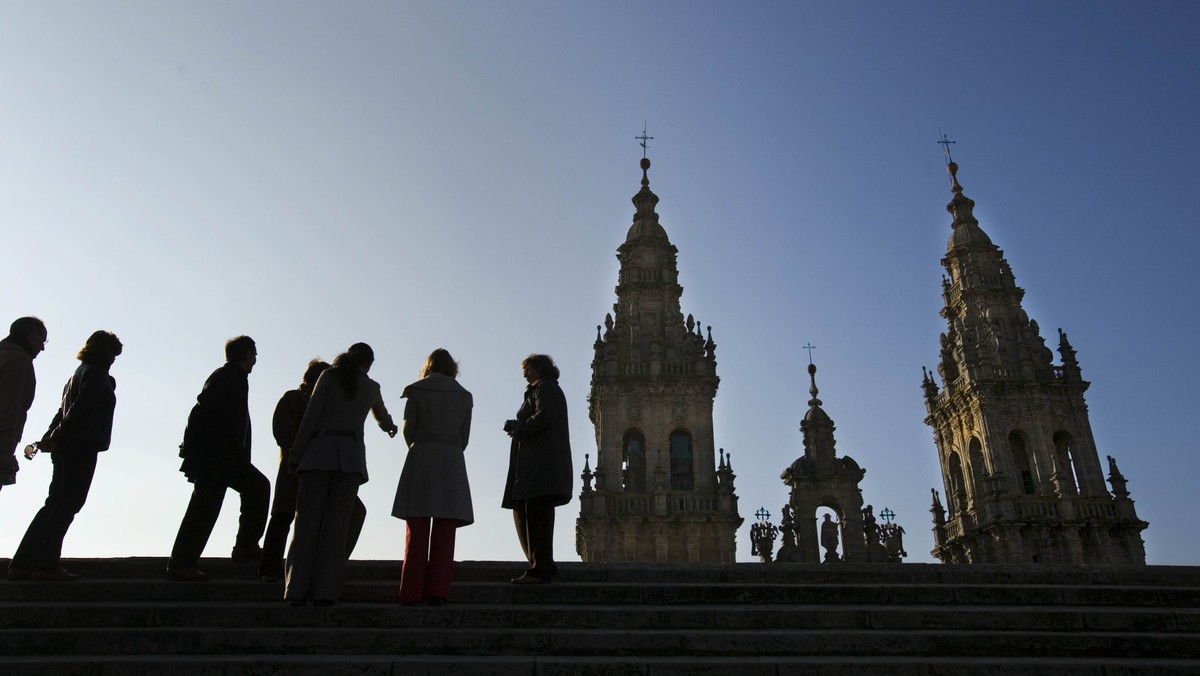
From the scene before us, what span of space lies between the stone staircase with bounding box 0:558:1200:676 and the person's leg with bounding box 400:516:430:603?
0.52 ft

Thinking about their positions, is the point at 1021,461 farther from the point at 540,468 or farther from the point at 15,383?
the point at 15,383

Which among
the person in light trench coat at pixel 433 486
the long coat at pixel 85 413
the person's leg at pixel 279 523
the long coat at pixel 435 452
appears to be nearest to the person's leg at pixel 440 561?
the person in light trench coat at pixel 433 486

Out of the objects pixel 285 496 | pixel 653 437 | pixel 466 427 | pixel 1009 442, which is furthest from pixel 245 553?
pixel 1009 442

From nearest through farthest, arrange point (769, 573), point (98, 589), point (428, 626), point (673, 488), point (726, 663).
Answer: point (726, 663), point (428, 626), point (98, 589), point (769, 573), point (673, 488)

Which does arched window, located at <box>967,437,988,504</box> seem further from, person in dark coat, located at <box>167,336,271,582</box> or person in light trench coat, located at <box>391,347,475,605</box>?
person in dark coat, located at <box>167,336,271,582</box>

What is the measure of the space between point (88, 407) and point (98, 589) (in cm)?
172

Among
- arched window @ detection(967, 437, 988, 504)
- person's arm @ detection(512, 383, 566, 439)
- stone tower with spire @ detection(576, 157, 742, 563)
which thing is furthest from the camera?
arched window @ detection(967, 437, 988, 504)

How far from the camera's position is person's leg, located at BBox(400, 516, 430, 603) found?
7008 millimetres

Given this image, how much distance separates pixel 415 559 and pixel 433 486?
64 cm

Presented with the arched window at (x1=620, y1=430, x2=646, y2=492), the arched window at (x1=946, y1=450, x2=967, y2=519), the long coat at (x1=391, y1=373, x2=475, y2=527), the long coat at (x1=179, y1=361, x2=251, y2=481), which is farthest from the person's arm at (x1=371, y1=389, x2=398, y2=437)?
the arched window at (x1=946, y1=450, x2=967, y2=519)

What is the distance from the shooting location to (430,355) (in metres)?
7.93

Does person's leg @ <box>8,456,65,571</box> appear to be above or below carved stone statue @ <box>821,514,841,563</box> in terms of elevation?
below

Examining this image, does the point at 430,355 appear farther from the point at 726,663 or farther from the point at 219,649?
the point at 726,663

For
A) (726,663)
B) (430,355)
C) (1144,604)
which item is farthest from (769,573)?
(430,355)
